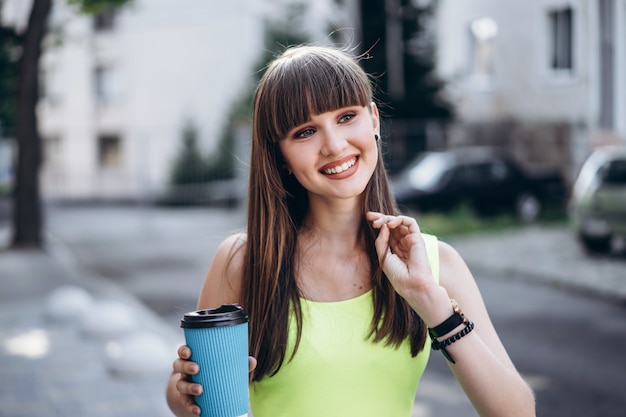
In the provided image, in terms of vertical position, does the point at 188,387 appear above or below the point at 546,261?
above

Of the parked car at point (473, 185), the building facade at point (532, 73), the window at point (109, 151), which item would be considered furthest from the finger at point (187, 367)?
the window at point (109, 151)

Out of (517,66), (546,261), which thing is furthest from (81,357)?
(517,66)

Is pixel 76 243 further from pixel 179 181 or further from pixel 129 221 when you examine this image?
pixel 179 181

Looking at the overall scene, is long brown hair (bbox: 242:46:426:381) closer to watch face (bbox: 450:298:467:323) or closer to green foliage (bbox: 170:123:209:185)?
watch face (bbox: 450:298:467:323)

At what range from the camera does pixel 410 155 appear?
21.8m

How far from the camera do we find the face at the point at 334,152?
6.64ft

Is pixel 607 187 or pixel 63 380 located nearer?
pixel 63 380

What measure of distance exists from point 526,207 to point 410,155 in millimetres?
4503

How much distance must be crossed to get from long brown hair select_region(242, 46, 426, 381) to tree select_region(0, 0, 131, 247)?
1333 cm

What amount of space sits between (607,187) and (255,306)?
10558 mm

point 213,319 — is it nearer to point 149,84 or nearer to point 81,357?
point 81,357

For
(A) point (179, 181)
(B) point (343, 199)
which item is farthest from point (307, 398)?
(A) point (179, 181)

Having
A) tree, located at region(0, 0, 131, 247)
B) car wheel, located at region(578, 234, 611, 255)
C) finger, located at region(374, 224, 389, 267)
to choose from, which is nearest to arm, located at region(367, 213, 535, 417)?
finger, located at region(374, 224, 389, 267)

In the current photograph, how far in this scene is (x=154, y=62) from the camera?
34.2 m
